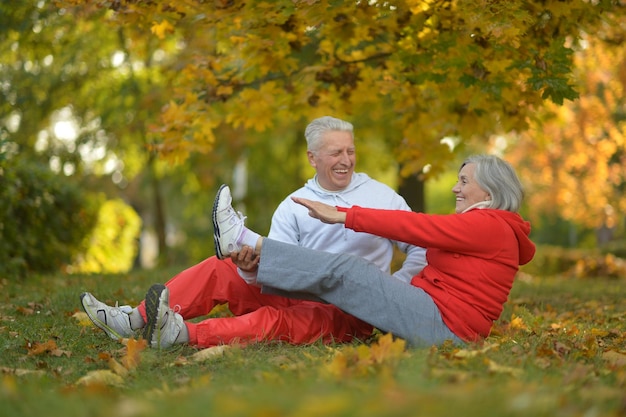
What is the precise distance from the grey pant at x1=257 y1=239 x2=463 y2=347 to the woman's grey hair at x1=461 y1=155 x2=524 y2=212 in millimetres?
722

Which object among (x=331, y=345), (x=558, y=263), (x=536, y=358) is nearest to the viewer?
(x=536, y=358)

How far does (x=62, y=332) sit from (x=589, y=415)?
3.47m

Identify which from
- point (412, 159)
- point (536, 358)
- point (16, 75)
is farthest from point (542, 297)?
point (16, 75)

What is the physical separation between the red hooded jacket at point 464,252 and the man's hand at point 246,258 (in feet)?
1.81

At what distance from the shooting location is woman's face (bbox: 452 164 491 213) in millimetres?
4547

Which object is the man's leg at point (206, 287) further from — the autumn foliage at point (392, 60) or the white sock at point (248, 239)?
the autumn foliage at point (392, 60)

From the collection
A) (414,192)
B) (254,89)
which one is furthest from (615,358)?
(414,192)

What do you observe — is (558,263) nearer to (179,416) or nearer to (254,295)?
(254,295)

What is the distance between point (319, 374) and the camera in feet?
10.9

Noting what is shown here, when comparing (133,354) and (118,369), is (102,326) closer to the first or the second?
(133,354)

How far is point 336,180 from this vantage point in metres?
5.04

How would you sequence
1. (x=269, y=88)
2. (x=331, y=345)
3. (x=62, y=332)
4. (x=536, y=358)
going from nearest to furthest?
(x=536, y=358) < (x=331, y=345) < (x=62, y=332) < (x=269, y=88)

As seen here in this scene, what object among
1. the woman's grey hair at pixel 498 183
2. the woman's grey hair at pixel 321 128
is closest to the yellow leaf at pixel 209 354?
the woman's grey hair at pixel 321 128

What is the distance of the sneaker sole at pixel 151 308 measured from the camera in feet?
13.6
